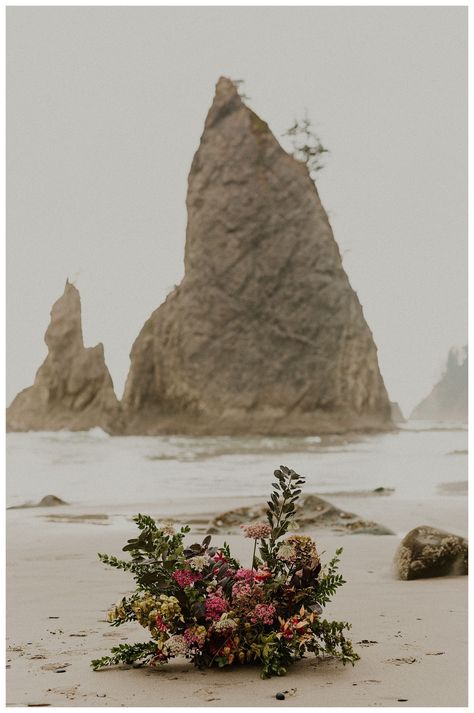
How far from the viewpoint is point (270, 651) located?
10.5 feet

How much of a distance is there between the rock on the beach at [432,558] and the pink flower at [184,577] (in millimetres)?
2663

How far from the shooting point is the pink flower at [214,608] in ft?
10.7

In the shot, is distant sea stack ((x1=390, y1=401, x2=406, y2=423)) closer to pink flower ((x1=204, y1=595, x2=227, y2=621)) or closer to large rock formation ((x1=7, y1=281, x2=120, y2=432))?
large rock formation ((x1=7, y1=281, x2=120, y2=432))

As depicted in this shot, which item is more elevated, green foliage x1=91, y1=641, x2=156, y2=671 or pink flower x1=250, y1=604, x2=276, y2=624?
pink flower x1=250, y1=604, x2=276, y2=624

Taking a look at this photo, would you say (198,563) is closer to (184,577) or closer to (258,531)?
(184,577)

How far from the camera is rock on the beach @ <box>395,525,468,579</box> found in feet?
18.5

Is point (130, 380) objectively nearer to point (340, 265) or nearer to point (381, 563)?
point (340, 265)

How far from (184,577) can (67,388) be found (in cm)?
5372

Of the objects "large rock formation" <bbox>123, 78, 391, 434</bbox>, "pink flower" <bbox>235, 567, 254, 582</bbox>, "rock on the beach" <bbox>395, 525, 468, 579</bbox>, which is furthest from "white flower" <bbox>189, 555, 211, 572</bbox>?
"large rock formation" <bbox>123, 78, 391, 434</bbox>

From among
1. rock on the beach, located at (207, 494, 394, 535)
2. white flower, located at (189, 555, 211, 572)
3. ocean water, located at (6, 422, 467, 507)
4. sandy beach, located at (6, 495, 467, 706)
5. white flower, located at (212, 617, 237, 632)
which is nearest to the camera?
sandy beach, located at (6, 495, 467, 706)

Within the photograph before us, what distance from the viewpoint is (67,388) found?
183ft

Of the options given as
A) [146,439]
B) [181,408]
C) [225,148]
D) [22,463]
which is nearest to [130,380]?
[181,408]

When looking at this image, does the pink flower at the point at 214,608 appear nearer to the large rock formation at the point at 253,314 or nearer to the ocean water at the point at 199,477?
the ocean water at the point at 199,477

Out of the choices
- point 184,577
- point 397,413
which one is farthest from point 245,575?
point 397,413
